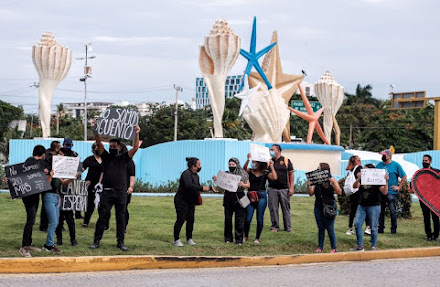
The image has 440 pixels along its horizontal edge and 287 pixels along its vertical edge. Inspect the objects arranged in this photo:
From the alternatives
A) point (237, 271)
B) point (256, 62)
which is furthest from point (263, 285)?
point (256, 62)

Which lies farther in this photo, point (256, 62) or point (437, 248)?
point (256, 62)

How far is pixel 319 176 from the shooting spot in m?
12.2

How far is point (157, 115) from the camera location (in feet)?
235

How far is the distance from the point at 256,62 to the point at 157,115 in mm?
39612

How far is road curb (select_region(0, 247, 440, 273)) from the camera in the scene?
1015cm

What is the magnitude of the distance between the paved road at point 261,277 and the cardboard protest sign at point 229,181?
1.61 m

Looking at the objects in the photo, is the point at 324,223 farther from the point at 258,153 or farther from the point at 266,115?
the point at 266,115

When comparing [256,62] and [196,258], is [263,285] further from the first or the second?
[256,62]

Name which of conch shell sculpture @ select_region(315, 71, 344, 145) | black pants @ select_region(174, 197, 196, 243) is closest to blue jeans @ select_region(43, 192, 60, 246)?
black pants @ select_region(174, 197, 196, 243)

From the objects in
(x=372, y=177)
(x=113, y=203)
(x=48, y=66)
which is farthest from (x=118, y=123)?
(x=48, y=66)

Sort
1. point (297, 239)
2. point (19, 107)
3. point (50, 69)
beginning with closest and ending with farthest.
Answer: point (297, 239) → point (50, 69) → point (19, 107)

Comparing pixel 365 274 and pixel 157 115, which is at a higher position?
pixel 157 115

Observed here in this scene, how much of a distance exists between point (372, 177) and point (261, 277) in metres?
3.43

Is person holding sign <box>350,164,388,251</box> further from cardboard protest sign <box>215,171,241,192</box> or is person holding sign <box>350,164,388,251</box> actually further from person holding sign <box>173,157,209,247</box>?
person holding sign <box>173,157,209,247</box>
